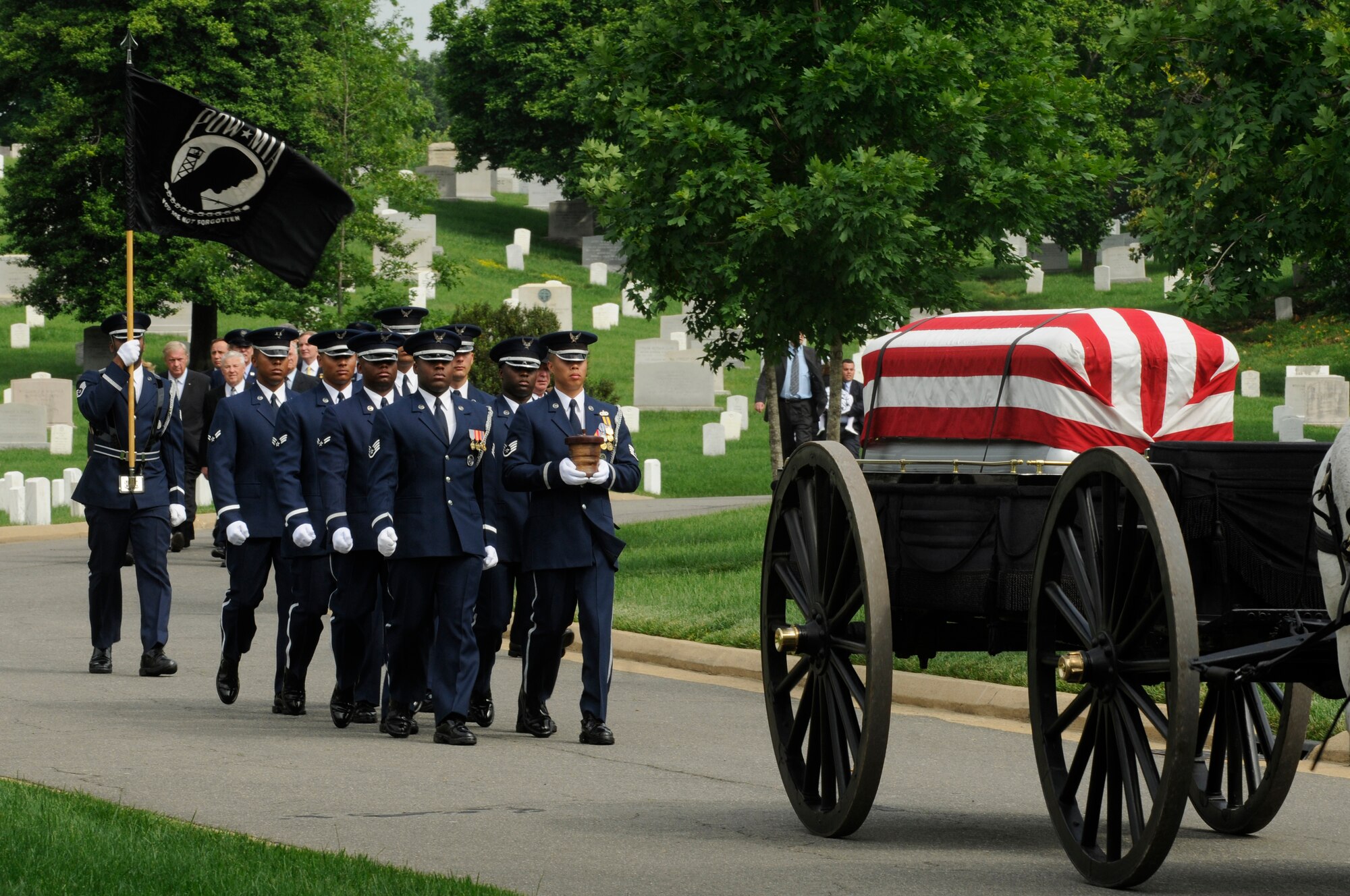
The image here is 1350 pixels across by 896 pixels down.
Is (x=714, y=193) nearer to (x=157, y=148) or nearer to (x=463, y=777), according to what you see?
(x=157, y=148)

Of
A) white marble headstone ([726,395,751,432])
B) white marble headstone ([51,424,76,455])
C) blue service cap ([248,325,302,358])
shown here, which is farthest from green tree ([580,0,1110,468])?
white marble headstone ([726,395,751,432])

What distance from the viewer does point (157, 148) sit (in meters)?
13.9

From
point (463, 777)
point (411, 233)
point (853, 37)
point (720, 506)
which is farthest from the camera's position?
point (411, 233)

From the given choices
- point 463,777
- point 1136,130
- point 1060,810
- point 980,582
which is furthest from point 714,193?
point 1136,130

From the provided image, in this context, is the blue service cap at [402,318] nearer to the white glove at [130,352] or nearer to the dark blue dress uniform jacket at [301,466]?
the dark blue dress uniform jacket at [301,466]

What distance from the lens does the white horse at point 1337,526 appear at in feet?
18.0

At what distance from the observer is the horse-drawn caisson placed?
589 centimetres

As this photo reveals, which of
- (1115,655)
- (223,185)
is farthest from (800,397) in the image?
(1115,655)

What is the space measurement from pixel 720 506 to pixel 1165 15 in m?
11.6

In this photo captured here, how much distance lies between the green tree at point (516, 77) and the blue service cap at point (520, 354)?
56.3 m

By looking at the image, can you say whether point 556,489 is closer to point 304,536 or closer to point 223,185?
point 304,536

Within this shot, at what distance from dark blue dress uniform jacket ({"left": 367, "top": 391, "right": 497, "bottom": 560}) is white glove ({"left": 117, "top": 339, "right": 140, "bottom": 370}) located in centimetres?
306

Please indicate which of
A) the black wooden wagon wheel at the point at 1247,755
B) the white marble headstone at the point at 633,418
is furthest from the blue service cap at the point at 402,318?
the white marble headstone at the point at 633,418

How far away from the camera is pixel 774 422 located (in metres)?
21.9
